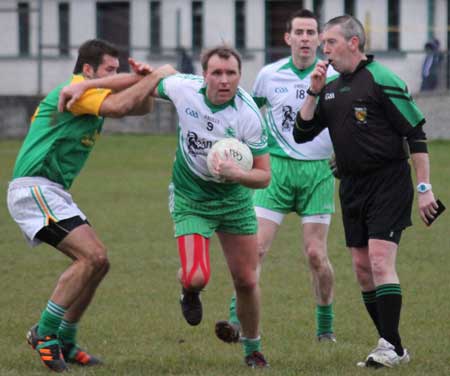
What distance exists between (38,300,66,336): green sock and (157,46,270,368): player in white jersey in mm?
832

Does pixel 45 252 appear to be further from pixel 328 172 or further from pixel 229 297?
pixel 328 172

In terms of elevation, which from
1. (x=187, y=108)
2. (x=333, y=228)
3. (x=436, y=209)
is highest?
(x=187, y=108)

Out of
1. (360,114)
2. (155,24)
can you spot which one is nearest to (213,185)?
(360,114)

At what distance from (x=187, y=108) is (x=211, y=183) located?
1.75 ft

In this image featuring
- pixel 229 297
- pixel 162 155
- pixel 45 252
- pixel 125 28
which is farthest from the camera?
pixel 125 28

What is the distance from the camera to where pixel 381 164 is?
7.58m

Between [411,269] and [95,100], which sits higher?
[95,100]

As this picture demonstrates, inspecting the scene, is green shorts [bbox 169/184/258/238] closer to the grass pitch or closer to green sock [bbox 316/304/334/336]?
the grass pitch

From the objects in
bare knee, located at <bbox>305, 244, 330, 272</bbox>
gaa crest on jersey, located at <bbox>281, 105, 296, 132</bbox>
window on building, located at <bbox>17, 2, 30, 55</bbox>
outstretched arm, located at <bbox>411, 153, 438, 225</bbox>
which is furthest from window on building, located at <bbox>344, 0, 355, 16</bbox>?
outstretched arm, located at <bbox>411, 153, 438, 225</bbox>

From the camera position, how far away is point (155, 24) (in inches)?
1363

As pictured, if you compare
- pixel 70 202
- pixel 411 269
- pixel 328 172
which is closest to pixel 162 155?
pixel 411 269

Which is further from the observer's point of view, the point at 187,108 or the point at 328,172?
the point at 328,172

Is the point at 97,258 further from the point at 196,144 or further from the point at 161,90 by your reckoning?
the point at 161,90

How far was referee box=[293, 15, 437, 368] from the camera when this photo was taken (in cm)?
742
